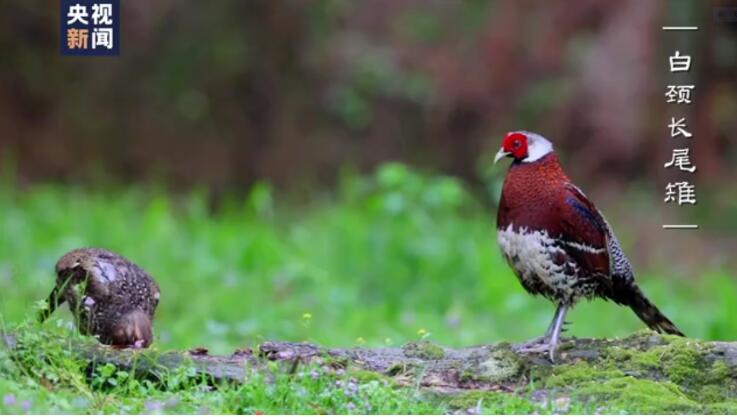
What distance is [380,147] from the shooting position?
14336mm

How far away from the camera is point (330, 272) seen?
957cm

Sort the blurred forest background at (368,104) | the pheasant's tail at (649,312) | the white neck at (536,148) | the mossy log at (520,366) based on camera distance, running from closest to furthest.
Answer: the mossy log at (520,366)
the white neck at (536,148)
the pheasant's tail at (649,312)
the blurred forest background at (368,104)

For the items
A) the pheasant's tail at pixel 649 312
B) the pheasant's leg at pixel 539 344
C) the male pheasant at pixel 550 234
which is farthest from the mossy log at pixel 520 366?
the pheasant's tail at pixel 649 312

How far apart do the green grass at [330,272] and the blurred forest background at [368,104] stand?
0.59 meters

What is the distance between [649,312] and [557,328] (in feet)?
2.02

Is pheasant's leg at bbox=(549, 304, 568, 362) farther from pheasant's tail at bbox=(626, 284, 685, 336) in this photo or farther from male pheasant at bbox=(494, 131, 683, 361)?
pheasant's tail at bbox=(626, 284, 685, 336)

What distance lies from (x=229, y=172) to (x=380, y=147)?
69.7 inches

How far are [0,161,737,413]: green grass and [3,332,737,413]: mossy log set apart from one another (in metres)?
2.26

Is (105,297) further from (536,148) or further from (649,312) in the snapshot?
(649,312)

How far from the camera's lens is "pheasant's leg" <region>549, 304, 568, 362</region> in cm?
517

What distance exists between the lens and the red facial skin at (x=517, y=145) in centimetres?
537

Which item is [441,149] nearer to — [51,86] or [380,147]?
[380,147]

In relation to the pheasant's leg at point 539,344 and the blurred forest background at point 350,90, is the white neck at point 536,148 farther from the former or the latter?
the blurred forest background at point 350,90

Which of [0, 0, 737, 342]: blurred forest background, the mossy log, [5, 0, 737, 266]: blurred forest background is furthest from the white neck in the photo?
[5, 0, 737, 266]: blurred forest background
